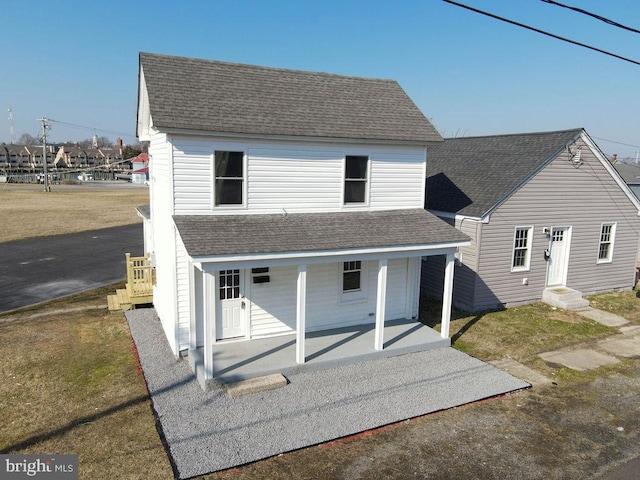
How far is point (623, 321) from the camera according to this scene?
14703 millimetres

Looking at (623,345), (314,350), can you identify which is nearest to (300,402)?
(314,350)

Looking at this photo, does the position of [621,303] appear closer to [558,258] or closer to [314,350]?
[558,258]

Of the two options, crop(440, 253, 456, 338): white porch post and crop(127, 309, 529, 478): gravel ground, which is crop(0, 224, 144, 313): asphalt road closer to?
crop(127, 309, 529, 478): gravel ground

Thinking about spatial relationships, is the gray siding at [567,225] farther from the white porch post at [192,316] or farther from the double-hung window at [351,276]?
the white porch post at [192,316]

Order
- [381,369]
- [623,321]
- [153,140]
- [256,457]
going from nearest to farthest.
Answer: [256,457] < [381,369] < [153,140] < [623,321]

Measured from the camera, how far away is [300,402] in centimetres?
906

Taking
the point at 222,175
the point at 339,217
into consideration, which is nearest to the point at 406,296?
the point at 339,217

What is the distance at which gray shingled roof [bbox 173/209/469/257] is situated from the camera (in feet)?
31.9

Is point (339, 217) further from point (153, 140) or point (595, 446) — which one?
point (595, 446)

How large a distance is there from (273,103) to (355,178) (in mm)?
2911

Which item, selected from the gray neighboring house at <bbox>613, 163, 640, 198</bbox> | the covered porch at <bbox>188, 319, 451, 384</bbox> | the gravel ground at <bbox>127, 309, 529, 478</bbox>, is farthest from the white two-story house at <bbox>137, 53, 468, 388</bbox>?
the gray neighboring house at <bbox>613, 163, 640, 198</bbox>

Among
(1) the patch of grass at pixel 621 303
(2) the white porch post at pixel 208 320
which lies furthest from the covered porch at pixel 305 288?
(1) the patch of grass at pixel 621 303

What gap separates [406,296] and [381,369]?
3.51m

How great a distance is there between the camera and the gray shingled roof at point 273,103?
10.8 metres
